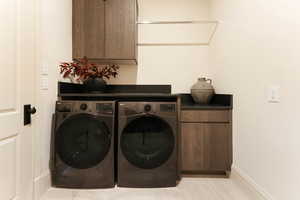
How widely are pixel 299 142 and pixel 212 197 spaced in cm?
91

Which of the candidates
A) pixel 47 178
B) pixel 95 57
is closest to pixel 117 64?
pixel 95 57

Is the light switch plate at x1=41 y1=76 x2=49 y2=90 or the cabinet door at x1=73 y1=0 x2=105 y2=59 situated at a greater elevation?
the cabinet door at x1=73 y1=0 x2=105 y2=59

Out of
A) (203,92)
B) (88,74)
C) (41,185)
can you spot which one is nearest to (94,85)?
(88,74)

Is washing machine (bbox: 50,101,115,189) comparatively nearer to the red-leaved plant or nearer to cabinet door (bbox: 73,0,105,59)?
the red-leaved plant

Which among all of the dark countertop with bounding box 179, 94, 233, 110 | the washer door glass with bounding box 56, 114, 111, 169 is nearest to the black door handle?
the washer door glass with bounding box 56, 114, 111, 169

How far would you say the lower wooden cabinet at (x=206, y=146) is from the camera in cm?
218

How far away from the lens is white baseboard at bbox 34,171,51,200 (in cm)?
168

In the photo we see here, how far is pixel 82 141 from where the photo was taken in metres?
1.95

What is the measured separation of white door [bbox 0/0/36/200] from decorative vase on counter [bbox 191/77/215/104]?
183 cm

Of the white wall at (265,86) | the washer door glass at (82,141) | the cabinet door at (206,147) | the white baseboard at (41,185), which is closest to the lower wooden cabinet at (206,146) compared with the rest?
the cabinet door at (206,147)

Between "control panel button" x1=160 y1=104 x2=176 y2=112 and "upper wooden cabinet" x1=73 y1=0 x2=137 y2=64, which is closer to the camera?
"control panel button" x1=160 y1=104 x2=176 y2=112

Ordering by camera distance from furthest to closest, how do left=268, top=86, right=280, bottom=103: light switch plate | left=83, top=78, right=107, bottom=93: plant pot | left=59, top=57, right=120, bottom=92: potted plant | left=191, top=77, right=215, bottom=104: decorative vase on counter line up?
1. left=191, top=77, right=215, bottom=104: decorative vase on counter
2. left=83, top=78, right=107, bottom=93: plant pot
3. left=59, top=57, right=120, bottom=92: potted plant
4. left=268, top=86, right=280, bottom=103: light switch plate

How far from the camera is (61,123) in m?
1.92

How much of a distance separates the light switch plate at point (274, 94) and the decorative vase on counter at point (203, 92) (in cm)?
106
